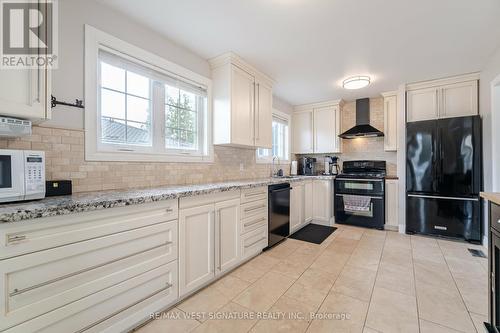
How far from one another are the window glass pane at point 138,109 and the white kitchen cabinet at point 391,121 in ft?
13.3

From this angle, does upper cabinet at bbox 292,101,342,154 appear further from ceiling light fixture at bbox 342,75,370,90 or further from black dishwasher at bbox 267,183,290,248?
black dishwasher at bbox 267,183,290,248

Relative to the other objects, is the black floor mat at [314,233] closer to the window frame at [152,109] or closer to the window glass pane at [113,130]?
the window frame at [152,109]

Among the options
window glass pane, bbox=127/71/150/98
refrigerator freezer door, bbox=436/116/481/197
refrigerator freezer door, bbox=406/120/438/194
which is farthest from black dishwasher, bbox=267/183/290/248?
refrigerator freezer door, bbox=436/116/481/197

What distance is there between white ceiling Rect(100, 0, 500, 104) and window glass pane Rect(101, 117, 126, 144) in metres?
0.97

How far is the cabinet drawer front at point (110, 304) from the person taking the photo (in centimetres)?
112

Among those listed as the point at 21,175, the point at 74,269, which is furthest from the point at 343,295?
the point at 21,175

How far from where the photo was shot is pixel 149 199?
4.80 ft

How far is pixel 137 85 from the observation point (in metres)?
2.13

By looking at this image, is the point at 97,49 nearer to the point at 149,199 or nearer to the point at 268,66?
the point at 149,199

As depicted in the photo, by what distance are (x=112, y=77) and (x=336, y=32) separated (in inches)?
86.8

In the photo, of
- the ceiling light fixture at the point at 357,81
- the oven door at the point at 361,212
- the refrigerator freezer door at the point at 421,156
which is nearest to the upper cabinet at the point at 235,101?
the ceiling light fixture at the point at 357,81

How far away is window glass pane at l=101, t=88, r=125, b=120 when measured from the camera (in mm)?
1891

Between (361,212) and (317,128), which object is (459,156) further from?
(317,128)

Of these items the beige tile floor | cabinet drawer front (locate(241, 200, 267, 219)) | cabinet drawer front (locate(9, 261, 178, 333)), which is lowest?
the beige tile floor
